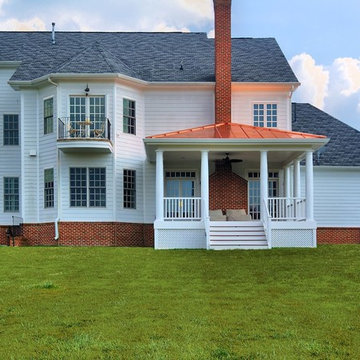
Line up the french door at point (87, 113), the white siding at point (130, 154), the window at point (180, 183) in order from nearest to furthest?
the french door at point (87, 113) → the white siding at point (130, 154) → the window at point (180, 183)

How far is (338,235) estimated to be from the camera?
106 ft

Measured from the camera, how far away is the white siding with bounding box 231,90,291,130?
30016 millimetres

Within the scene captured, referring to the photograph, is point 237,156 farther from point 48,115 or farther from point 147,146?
point 48,115

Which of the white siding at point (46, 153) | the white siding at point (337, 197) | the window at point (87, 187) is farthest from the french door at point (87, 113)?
the white siding at point (337, 197)

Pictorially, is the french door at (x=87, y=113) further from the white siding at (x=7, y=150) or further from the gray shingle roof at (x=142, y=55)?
the white siding at (x=7, y=150)

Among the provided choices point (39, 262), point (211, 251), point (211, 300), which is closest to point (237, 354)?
point (211, 300)

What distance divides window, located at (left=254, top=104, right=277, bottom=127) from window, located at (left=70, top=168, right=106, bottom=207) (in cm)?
701

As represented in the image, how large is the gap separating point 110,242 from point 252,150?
22.8 ft

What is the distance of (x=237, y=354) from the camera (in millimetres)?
8570

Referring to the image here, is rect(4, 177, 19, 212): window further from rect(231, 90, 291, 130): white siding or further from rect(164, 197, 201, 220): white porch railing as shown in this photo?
rect(231, 90, 291, 130): white siding

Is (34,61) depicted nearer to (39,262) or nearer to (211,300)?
(39,262)

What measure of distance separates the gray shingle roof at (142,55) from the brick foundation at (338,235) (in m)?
7.24

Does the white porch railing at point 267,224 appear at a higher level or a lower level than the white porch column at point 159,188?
lower

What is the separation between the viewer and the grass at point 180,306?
8.90 metres
